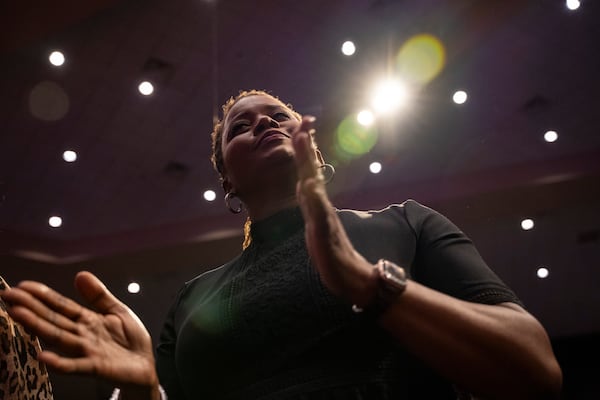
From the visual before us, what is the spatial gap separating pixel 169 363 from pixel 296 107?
4.38m

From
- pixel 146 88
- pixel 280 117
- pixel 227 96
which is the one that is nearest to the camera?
pixel 280 117

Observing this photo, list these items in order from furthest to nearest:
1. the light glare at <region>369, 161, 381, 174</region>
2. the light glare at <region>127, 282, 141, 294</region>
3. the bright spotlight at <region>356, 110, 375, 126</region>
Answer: the light glare at <region>127, 282, 141, 294</region>, the light glare at <region>369, 161, 381, 174</region>, the bright spotlight at <region>356, 110, 375, 126</region>

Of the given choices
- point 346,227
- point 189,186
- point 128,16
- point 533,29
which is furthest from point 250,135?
point 189,186

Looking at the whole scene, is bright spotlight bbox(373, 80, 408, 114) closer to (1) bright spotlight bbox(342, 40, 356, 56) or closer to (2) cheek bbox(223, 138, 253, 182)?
(1) bright spotlight bbox(342, 40, 356, 56)

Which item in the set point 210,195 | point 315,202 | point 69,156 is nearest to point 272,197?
point 315,202

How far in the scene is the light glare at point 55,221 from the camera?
21.0ft

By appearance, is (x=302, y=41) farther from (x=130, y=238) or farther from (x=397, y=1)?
(x=130, y=238)

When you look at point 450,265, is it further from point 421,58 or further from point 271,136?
point 421,58

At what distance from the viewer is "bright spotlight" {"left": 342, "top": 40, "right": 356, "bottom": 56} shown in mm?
5109

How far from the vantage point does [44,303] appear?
1071 millimetres

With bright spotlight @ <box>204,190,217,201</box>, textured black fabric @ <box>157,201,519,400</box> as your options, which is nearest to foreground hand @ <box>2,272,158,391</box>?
textured black fabric @ <box>157,201,519,400</box>

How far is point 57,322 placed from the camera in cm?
106

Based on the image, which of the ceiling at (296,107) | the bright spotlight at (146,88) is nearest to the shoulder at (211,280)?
the ceiling at (296,107)

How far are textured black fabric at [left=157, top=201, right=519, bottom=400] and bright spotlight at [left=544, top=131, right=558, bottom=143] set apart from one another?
16.2 feet
